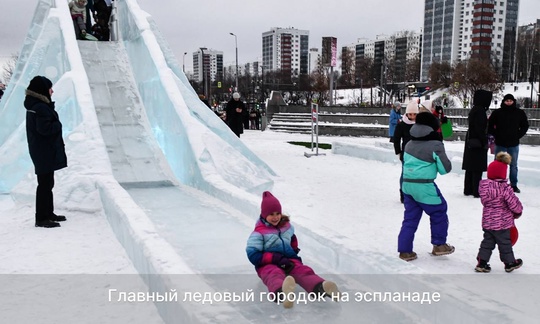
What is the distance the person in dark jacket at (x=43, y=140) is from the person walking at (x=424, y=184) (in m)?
4.21

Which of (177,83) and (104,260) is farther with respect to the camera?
(177,83)

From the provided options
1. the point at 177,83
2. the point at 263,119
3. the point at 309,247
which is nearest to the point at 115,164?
the point at 177,83

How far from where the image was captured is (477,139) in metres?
7.96

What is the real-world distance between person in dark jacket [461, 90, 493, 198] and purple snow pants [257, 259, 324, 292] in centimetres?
527

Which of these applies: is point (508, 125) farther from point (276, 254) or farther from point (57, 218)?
point (57, 218)

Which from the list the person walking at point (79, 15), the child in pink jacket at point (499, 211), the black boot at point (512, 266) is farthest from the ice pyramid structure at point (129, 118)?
the black boot at point (512, 266)

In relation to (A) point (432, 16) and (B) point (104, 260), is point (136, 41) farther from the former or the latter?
(A) point (432, 16)

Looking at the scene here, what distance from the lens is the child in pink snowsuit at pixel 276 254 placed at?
3.63 metres

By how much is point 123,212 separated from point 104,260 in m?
0.69

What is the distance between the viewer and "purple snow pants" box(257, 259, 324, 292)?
360 centimetres

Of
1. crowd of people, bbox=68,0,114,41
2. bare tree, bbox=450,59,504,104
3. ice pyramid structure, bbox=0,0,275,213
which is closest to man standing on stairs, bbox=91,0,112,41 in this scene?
crowd of people, bbox=68,0,114,41

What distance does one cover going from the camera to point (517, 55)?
87312 millimetres

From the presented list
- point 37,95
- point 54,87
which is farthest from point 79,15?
point 37,95

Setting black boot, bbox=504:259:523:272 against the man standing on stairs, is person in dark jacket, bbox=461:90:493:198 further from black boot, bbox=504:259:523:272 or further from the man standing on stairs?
the man standing on stairs
